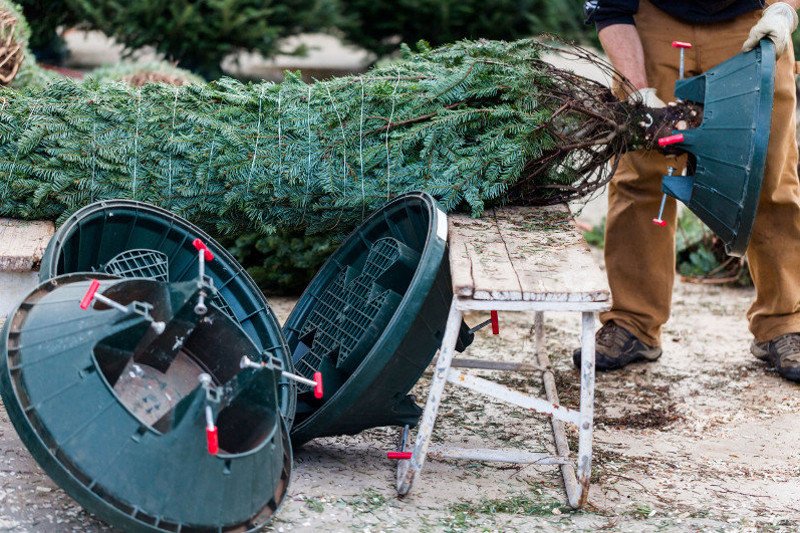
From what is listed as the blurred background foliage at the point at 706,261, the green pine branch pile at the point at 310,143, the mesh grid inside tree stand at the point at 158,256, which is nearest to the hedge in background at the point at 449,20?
the blurred background foliage at the point at 706,261

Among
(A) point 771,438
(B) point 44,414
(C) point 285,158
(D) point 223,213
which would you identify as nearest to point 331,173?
(C) point 285,158

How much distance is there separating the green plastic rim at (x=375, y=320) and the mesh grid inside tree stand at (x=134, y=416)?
368mm

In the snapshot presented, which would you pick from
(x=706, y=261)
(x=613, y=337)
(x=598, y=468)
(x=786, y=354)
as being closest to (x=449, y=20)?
(x=706, y=261)

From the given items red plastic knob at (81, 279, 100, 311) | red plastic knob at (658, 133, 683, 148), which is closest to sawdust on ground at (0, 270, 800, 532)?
red plastic knob at (81, 279, 100, 311)

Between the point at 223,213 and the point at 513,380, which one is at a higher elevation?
the point at 223,213

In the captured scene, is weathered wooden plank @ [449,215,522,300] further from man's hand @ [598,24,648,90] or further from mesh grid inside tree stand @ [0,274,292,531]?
man's hand @ [598,24,648,90]

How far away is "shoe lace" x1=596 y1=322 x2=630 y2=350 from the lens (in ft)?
15.1

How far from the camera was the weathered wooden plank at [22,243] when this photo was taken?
11.5ft

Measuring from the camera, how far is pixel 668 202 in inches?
177

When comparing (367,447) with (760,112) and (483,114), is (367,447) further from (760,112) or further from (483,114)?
(760,112)

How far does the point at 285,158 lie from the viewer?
3.82 m

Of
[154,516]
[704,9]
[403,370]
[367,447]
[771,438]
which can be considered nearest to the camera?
[154,516]

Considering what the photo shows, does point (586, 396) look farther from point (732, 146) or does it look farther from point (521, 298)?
point (732, 146)

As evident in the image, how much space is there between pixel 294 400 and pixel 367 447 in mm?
468
